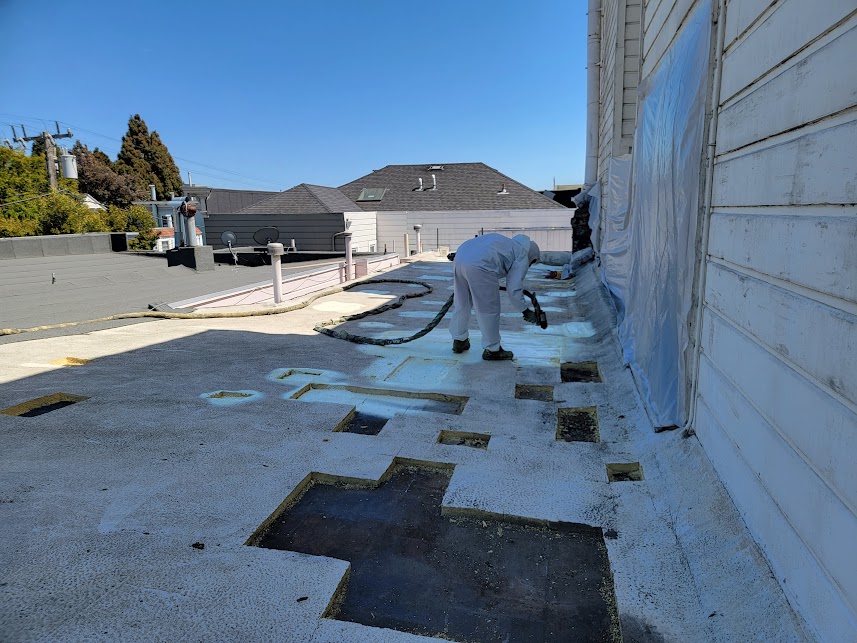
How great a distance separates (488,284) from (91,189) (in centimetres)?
3783

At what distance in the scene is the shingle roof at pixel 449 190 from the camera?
70.1 feet

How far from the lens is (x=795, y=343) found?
1469 millimetres

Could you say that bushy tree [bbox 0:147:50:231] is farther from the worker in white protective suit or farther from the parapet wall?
the worker in white protective suit

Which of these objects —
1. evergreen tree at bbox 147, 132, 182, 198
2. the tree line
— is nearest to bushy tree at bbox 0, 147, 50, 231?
the tree line

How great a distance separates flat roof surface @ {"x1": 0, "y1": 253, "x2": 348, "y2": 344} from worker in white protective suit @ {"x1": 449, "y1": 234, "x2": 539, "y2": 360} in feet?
12.0

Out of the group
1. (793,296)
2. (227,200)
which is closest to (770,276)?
(793,296)

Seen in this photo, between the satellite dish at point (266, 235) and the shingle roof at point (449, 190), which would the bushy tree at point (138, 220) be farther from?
the shingle roof at point (449, 190)

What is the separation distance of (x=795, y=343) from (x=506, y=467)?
147 centimetres

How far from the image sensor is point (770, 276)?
65.4 inches

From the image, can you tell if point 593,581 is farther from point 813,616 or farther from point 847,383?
point 847,383

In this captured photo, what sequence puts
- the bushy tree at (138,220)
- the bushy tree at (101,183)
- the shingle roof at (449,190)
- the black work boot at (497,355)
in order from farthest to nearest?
the bushy tree at (101,183)
the shingle roof at (449,190)
the bushy tree at (138,220)
the black work boot at (497,355)

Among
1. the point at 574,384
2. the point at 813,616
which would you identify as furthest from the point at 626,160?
the point at 813,616

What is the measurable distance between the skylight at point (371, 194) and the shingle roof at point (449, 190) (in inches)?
8.1

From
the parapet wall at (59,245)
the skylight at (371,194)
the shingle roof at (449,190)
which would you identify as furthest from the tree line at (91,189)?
the shingle roof at (449,190)
